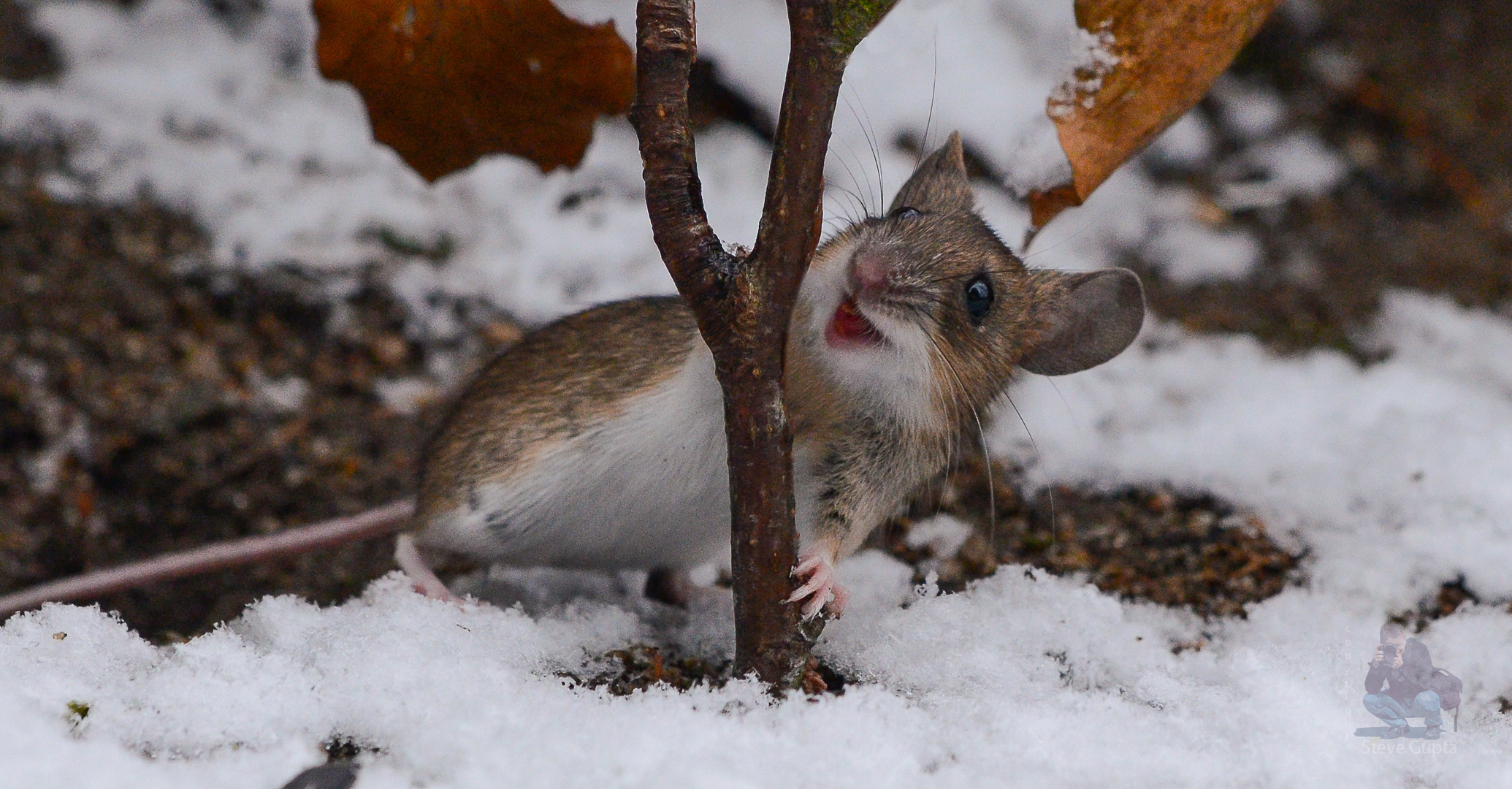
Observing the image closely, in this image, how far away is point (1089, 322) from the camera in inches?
108

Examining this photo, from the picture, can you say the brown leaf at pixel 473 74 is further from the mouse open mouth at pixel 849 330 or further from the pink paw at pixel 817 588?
the pink paw at pixel 817 588

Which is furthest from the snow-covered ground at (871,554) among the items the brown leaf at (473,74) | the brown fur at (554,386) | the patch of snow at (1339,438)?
the brown leaf at (473,74)

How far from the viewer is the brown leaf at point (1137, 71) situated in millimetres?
2641

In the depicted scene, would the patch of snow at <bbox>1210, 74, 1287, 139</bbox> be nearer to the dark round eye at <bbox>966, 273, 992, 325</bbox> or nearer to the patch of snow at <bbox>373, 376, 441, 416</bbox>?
the dark round eye at <bbox>966, 273, 992, 325</bbox>

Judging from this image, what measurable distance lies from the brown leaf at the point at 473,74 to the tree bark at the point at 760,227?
2.34 ft

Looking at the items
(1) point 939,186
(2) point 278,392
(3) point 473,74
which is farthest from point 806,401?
(2) point 278,392

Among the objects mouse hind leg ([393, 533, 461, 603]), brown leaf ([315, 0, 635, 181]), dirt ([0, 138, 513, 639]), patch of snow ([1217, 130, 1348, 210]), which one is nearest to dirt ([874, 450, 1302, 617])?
mouse hind leg ([393, 533, 461, 603])

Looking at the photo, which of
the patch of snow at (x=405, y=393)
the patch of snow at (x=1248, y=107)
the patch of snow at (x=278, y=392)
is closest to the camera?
the patch of snow at (x=278, y=392)

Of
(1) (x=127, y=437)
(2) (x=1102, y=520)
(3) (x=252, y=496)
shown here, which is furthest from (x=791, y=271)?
(1) (x=127, y=437)

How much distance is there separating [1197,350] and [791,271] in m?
2.69

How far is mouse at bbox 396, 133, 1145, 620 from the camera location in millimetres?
2479

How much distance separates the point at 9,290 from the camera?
3969 mm

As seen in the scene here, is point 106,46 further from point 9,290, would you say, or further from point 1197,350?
Answer: point 1197,350

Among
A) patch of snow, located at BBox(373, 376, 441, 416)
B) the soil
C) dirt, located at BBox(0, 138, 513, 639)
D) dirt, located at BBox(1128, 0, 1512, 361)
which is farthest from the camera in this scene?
dirt, located at BBox(1128, 0, 1512, 361)
